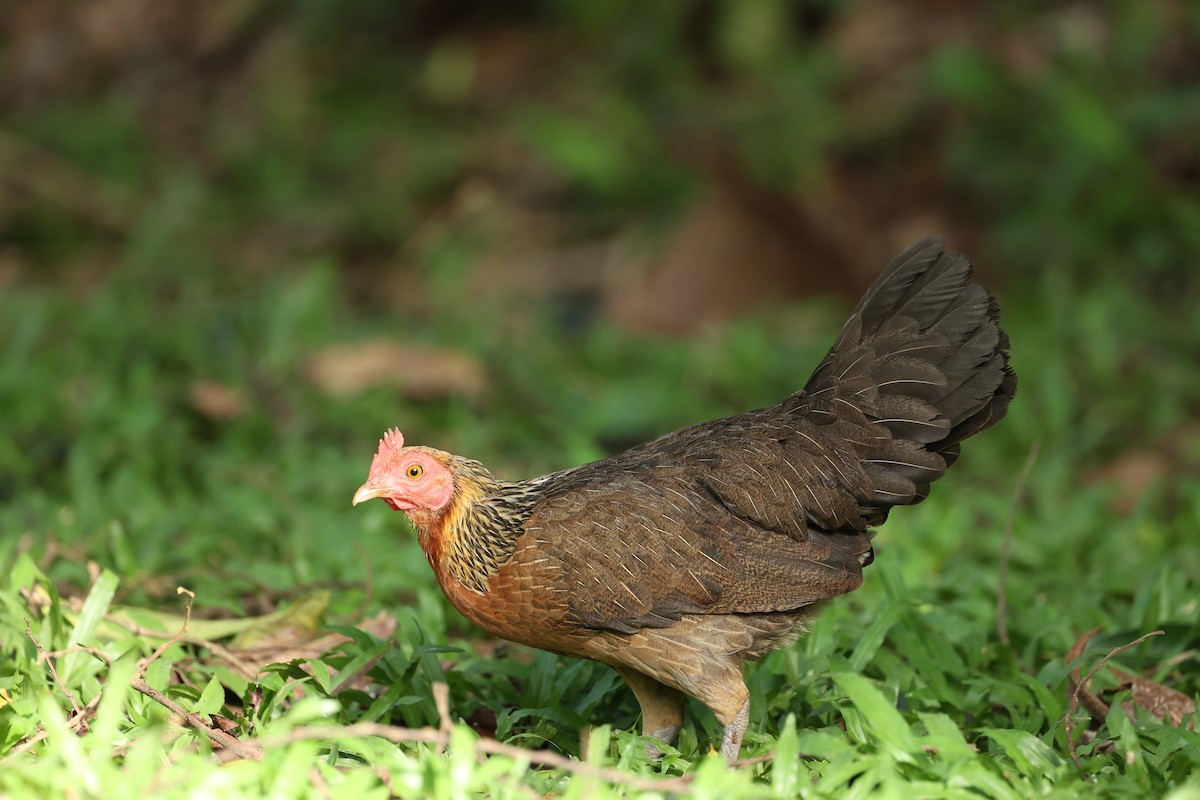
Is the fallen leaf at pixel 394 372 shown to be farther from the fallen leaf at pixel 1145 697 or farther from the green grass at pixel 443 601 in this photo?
the fallen leaf at pixel 1145 697

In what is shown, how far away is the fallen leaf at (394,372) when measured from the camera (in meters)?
7.50

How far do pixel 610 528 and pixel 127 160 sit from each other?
878 centimetres

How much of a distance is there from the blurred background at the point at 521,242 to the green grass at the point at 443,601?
0.11 feet

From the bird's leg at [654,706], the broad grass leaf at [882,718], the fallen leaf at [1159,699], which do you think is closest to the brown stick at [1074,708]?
the fallen leaf at [1159,699]

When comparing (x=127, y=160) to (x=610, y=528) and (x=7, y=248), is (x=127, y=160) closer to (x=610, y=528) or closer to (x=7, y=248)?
(x=7, y=248)

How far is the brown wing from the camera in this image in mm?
3873

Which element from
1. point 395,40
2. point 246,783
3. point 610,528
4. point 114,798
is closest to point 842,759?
point 610,528

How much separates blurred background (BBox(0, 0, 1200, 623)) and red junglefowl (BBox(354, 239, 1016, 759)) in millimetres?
803

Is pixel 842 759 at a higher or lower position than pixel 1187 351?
lower

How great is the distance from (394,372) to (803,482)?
400 centimetres

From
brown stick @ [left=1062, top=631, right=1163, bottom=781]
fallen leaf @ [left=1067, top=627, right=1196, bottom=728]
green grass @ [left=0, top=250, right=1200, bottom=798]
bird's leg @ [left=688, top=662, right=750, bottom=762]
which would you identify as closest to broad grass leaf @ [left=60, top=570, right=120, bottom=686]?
green grass @ [left=0, top=250, right=1200, bottom=798]

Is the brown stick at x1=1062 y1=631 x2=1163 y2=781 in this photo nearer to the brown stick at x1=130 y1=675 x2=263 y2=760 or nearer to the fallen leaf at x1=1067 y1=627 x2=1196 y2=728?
the fallen leaf at x1=1067 y1=627 x2=1196 y2=728

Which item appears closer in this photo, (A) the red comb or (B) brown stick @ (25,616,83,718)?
(B) brown stick @ (25,616,83,718)

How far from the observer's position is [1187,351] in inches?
313
